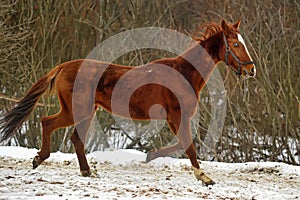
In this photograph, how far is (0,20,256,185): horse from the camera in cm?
678

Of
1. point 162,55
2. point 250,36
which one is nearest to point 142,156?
point 162,55

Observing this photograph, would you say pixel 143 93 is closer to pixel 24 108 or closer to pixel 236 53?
pixel 236 53

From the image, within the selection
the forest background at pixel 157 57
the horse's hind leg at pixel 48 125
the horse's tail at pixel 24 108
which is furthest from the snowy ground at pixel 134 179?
the forest background at pixel 157 57

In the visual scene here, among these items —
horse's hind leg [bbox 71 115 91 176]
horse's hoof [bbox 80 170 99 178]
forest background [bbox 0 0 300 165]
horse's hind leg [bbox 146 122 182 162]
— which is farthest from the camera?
forest background [bbox 0 0 300 165]

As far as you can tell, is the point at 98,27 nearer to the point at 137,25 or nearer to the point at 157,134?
the point at 137,25

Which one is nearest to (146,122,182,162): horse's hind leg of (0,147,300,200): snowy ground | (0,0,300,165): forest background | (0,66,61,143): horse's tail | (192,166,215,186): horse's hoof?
(0,147,300,200): snowy ground

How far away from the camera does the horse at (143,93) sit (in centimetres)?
678

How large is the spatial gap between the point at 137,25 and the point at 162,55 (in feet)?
3.79

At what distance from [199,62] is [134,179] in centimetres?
169

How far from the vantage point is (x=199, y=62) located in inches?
271

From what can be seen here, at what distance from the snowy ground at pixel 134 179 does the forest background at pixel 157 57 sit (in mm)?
2160

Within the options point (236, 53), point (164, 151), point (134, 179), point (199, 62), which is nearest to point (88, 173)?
point (134, 179)

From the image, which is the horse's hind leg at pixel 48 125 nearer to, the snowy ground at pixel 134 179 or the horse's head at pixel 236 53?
the snowy ground at pixel 134 179

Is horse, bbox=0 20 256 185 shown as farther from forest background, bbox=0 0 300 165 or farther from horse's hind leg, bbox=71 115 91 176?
forest background, bbox=0 0 300 165
